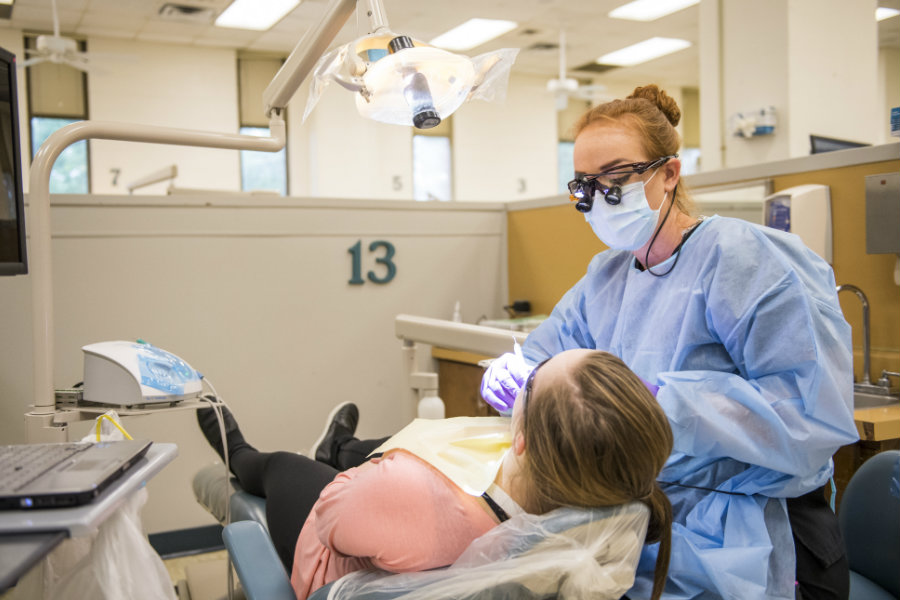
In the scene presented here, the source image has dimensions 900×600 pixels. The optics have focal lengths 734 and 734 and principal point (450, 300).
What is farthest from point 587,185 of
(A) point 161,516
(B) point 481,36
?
(B) point 481,36

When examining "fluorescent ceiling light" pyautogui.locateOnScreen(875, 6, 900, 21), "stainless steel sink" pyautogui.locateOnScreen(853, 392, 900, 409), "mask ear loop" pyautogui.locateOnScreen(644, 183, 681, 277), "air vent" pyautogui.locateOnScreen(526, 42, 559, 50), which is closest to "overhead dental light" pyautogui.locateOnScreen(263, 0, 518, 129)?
"mask ear loop" pyautogui.locateOnScreen(644, 183, 681, 277)

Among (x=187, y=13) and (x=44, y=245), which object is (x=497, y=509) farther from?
(x=187, y=13)

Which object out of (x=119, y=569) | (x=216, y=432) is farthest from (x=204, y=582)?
(x=119, y=569)

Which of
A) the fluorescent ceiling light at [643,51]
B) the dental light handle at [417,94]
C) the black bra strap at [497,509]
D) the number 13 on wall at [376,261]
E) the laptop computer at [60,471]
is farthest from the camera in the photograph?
the fluorescent ceiling light at [643,51]

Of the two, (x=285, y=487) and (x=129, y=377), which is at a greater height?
(x=129, y=377)

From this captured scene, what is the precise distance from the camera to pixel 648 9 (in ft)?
21.5

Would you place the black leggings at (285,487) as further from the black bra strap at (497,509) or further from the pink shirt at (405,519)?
the black bra strap at (497,509)

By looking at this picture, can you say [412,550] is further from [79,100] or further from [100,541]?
[79,100]

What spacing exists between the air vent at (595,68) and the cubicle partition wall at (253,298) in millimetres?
6319

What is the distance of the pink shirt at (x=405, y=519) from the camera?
934 mm

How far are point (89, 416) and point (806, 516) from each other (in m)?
1.23

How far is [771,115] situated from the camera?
4250 millimetres

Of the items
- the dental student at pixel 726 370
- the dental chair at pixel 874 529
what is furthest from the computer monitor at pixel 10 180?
the dental chair at pixel 874 529

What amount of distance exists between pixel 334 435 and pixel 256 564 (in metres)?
0.84
